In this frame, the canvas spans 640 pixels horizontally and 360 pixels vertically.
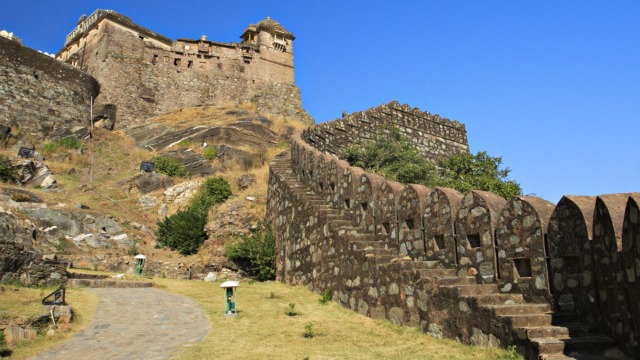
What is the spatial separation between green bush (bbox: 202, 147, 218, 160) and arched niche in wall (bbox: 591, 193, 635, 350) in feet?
85.3

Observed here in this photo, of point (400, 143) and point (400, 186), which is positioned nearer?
point (400, 186)

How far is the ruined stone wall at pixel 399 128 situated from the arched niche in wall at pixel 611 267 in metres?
13.7

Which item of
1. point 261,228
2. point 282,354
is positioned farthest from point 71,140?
point 282,354

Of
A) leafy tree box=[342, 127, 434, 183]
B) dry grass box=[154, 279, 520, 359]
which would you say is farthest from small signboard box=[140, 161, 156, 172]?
dry grass box=[154, 279, 520, 359]

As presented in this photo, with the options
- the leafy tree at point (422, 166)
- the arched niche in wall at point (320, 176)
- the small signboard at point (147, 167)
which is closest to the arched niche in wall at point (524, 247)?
the arched niche in wall at point (320, 176)

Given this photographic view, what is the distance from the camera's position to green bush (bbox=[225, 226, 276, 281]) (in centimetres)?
1564

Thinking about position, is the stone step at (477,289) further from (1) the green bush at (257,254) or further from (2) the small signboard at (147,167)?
(2) the small signboard at (147,167)

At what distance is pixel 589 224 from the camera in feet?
20.9

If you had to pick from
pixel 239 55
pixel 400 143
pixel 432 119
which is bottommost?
pixel 400 143

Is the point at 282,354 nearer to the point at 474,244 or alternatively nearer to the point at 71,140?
the point at 474,244

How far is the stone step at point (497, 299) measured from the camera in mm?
7324

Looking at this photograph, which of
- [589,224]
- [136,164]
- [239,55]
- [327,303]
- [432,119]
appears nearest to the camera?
[589,224]

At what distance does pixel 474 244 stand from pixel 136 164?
26.8m

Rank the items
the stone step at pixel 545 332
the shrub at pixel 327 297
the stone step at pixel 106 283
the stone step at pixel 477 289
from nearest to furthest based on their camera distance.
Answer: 1. the stone step at pixel 545 332
2. the stone step at pixel 477 289
3. the shrub at pixel 327 297
4. the stone step at pixel 106 283
